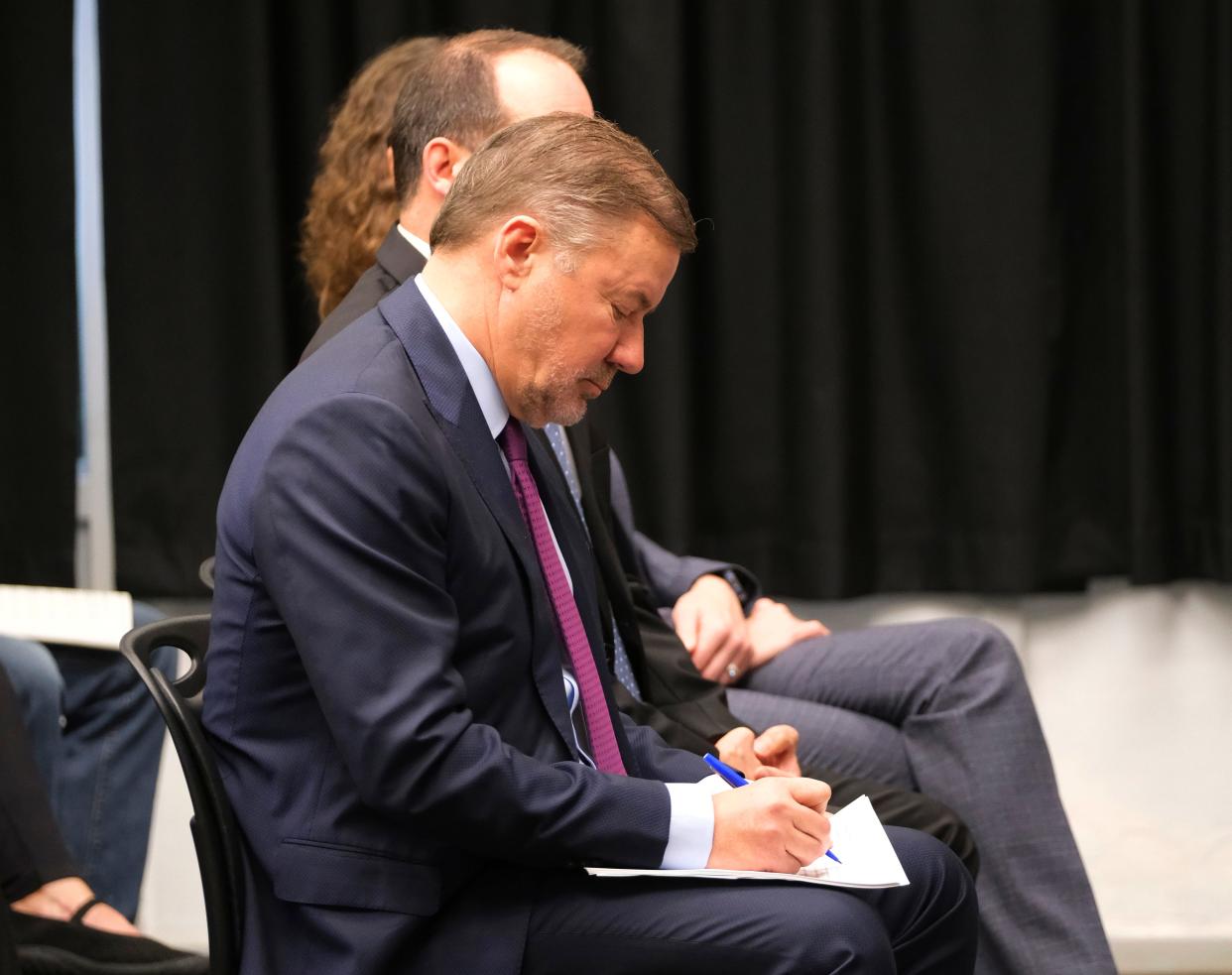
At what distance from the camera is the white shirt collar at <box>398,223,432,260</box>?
2049mm

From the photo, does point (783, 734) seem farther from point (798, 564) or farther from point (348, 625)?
point (798, 564)

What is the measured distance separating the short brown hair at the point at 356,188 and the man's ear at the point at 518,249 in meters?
0.85

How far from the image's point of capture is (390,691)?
1.32 metres

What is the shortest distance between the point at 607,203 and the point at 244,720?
620 millimetres

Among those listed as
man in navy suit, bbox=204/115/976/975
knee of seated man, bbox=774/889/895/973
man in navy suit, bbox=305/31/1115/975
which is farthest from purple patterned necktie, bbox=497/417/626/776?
man in navy suit, bbox=305/31/1115/975

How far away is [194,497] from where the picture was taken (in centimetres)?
303

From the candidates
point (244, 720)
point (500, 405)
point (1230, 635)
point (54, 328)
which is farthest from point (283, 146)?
point (1230, 635)

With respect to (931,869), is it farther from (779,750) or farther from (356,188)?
(356,188)

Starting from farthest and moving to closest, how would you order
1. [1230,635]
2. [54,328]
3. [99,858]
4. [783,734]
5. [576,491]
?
[1230,635] → [54,328] → [99,858] → [576,491] → [783,734]

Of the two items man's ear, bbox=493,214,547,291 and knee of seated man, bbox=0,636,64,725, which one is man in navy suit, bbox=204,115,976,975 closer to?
man's ear, bbox=493,214,547,291

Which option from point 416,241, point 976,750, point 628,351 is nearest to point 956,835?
point 976,750

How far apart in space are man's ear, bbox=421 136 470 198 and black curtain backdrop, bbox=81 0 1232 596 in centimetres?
97

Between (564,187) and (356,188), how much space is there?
3.15 feet

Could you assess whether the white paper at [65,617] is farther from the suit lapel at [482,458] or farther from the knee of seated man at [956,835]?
the knee of seated man at [956,835]
